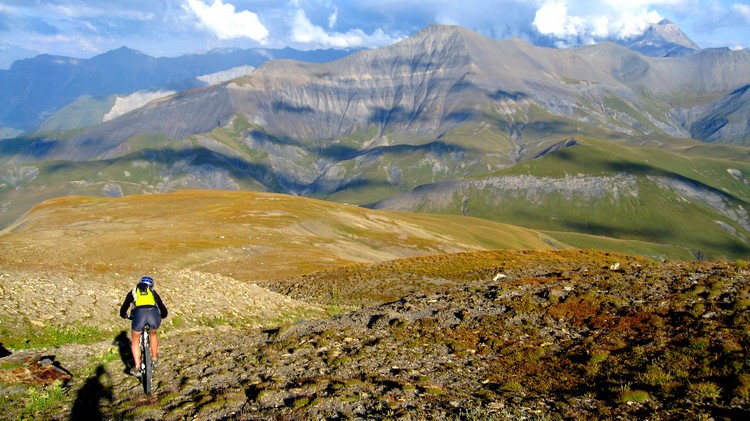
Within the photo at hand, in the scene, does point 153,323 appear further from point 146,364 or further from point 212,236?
point 212,236

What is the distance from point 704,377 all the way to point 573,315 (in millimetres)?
9121

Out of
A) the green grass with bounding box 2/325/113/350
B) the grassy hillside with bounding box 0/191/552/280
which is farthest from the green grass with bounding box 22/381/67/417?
the grassy hillside with bounding box 0/191/552/280

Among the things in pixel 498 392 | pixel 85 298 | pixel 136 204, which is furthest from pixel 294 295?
pixel 136 204

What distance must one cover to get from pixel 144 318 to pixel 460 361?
12543mm

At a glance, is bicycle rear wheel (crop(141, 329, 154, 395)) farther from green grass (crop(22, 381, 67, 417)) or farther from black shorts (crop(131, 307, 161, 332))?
green grass (crop(22, 381, 67, 417))

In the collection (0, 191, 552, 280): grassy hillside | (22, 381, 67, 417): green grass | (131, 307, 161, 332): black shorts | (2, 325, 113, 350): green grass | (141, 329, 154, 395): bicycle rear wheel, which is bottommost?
(0, 191, 552, 280): grassy hillside

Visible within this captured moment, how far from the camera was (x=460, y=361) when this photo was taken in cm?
2002

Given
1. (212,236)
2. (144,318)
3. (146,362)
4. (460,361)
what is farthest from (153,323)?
(212,236)

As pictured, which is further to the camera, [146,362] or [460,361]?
[460,361]

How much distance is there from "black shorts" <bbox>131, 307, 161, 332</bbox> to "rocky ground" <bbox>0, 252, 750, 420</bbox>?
6.99 ft

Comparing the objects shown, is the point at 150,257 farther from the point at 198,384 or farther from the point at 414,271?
the point at 198,384

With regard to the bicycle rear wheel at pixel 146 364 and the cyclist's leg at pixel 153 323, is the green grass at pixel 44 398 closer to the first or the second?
the bicycle rear wheel at pixel 146 364

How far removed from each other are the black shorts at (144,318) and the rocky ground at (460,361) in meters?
2.13

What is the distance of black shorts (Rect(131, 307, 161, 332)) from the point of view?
1927 centimetres
